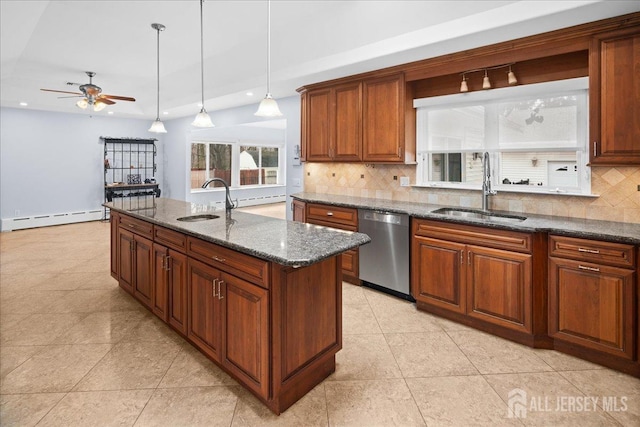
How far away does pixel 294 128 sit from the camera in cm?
548

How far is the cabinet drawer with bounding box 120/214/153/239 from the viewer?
293cm

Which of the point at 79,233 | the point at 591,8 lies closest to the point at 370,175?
the point at 591,8

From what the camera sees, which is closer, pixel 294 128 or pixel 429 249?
pixel 429 249

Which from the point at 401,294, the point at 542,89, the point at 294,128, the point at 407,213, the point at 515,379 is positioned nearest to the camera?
the point at 515,379

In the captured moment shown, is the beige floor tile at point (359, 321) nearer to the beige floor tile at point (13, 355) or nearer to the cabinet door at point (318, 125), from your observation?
the cabinet door at point (318, 125)

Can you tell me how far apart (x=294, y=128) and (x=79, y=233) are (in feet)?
15.8

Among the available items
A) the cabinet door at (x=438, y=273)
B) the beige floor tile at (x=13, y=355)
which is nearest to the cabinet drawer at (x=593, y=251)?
the cabinet door at (x=438, y=273)

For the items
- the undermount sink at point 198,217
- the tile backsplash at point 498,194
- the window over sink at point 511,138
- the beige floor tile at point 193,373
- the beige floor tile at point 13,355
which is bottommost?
the beige floor tile at point 193,373

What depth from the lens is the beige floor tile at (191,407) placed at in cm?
186

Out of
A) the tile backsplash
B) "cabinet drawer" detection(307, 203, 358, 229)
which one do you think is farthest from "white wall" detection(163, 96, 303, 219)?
"cabinet drawer" detection(307, 203, 358, 229)

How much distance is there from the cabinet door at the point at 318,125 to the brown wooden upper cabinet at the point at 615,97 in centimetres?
264

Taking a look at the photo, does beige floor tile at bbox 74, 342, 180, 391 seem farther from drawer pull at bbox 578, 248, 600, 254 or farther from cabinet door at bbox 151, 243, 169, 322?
drawer pull at bbox 578, 248, 600, 254

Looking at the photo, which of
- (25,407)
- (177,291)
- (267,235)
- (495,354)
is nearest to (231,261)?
(267,235)

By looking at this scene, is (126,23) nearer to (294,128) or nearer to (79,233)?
(294,128)
